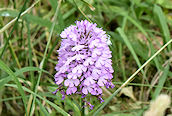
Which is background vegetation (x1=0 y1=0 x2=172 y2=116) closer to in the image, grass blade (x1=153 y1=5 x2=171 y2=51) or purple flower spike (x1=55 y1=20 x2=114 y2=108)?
grass blade (x1=153 y1=5 x2=171 y2=51)

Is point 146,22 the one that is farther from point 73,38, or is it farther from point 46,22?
point 73,38

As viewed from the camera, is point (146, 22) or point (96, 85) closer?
point (96, 85)

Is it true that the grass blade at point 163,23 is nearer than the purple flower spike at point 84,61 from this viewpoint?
No

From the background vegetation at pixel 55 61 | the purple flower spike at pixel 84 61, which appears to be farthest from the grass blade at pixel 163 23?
the purple flower spike at pixel 84 61

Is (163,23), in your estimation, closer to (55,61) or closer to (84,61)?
(55,61)

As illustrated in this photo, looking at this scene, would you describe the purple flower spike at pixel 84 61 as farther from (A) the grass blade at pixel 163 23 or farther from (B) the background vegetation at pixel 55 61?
(A) the grass blade at pixel 163 23

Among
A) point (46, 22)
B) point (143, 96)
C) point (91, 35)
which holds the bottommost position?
point (143, 96)

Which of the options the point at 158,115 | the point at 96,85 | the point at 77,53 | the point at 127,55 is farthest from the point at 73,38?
the point at 127,55

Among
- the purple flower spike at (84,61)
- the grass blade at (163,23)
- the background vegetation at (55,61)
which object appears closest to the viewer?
the purple flower spike at (84,61)

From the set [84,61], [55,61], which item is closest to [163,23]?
[55,61]

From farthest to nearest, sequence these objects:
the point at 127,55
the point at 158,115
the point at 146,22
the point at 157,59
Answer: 1. the point at 146,22
2. the point at 127,55
3. the point at 157,59
4. the point at 158,115
